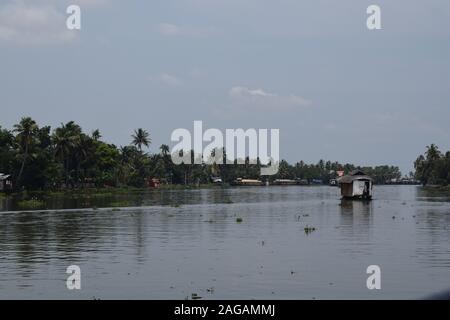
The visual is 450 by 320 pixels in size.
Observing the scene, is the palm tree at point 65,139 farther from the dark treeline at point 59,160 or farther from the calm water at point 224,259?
the calm water at point 224,259

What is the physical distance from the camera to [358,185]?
94.6 metres

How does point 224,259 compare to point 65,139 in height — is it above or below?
below

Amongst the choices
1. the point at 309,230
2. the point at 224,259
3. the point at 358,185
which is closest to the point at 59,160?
the point at 358,185

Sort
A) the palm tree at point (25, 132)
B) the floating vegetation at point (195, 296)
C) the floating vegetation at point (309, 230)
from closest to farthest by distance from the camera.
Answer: the floating vegetation at point (195, 296) < the floating vegetation at point (309, 230) < the palm tree at point (25, 132)

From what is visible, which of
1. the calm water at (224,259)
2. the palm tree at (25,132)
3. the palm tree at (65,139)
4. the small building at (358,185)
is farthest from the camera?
the palm tree at (65,139)

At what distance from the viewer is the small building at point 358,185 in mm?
93938

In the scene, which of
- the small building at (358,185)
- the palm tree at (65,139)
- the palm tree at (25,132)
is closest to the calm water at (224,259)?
the small building at (358,185)

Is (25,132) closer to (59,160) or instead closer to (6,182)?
(6,182)

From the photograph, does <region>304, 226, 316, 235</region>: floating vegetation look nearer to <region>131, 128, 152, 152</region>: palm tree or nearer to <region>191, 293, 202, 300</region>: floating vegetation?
<region>191, 293, 202, 300</region>: floating vegetation

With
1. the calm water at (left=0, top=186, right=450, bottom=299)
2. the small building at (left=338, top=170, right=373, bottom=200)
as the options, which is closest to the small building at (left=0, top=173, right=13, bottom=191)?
the small building at (left=338, top=170, right=373, bottom=200)

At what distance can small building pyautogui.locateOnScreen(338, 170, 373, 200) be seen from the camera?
308 feet

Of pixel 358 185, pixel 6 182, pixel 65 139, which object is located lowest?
pixel 358 185
